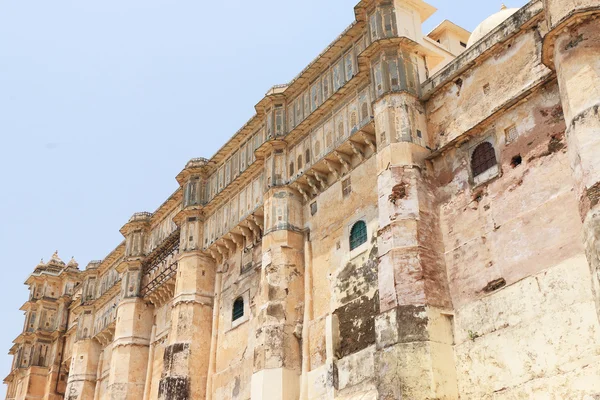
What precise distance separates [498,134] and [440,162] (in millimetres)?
1302

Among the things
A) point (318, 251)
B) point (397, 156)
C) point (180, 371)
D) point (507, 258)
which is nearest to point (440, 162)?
point (397, 156)

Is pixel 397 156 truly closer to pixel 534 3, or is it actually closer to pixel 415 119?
pixel 415 119

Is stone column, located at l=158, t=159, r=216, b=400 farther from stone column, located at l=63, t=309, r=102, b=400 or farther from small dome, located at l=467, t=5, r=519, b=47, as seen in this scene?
small dome, located at l=467, t=5, r=519, b=47

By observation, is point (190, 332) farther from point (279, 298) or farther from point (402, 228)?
point (402, 228)

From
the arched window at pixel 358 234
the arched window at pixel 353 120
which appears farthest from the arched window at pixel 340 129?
the arched window at pixel 358 234

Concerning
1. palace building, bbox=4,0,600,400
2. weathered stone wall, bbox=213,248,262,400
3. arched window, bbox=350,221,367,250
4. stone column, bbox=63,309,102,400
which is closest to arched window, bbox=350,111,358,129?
palace building, bbox=4,0,600,400

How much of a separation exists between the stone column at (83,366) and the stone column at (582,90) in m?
18.5

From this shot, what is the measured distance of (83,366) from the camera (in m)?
24.0

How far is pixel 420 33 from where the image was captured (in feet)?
46.9

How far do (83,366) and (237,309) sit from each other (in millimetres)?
9208

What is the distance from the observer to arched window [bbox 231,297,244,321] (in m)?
17.0

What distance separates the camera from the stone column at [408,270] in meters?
10.9

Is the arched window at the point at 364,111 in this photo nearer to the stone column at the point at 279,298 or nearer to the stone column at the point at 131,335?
the stone column at the point at 279,298

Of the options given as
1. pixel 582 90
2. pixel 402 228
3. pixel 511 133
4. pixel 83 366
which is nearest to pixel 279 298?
pixel 402 228
